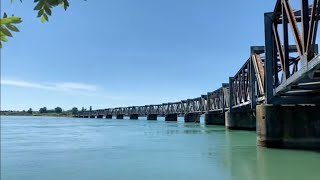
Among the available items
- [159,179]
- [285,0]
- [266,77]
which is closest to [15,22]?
[159,179]

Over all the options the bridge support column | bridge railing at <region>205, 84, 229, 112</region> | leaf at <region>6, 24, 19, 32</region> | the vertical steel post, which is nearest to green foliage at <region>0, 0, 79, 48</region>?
leaf at <region>6, 24, 19, 32</region>

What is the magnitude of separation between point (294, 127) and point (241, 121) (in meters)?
39.7

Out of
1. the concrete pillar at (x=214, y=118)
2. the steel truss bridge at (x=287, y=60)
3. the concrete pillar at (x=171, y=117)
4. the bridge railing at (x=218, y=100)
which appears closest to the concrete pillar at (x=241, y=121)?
the steel truss bridge at (x=287, y=60)

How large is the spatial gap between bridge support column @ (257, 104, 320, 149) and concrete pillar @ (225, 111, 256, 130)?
3775 cm

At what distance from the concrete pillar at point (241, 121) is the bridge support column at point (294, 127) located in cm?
3775

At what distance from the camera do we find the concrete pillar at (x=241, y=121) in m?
67.3

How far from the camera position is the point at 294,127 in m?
29.1

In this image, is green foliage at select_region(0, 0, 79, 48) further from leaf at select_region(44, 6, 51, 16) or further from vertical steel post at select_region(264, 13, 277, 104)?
vertical steel post at select_region(264, 13, 277, 104)

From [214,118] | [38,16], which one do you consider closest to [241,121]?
[214,118]

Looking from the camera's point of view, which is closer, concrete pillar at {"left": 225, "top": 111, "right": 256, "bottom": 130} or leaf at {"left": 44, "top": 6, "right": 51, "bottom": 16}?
leaf at {"left": 44, "top": 6, "right": 51, "bottom": 16}

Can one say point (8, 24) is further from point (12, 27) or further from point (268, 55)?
point (268, 55)

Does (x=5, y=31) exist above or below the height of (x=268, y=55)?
below

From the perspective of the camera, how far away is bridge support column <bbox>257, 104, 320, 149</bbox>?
95.5 ft

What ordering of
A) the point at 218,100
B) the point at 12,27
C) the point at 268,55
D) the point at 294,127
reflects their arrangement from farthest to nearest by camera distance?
1. the point at 218,100
2. the point at 268,55
3. the point at 294,127
4. the point at 12,27
